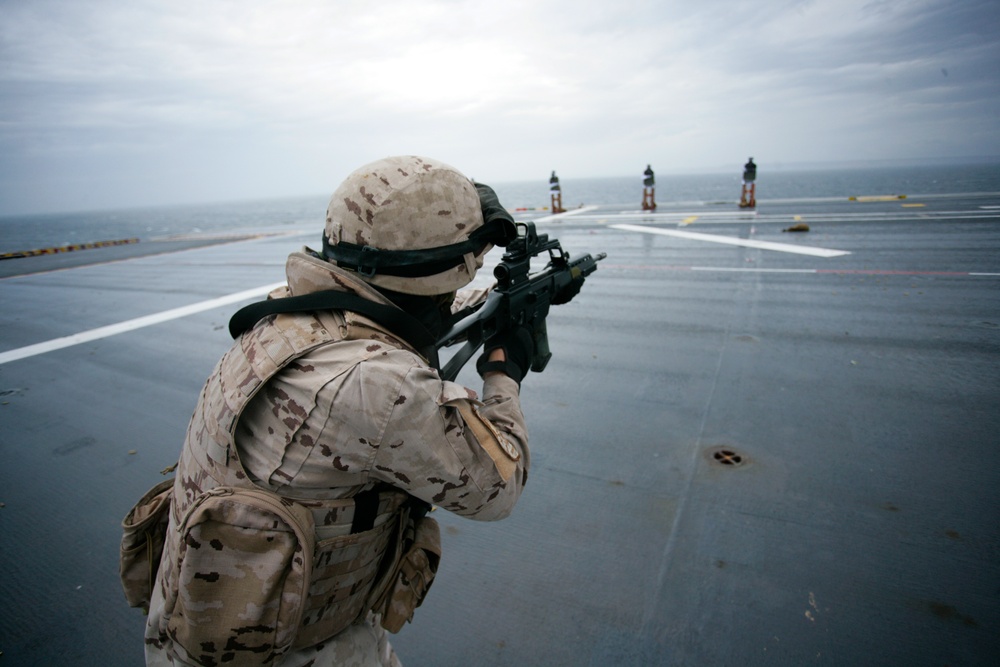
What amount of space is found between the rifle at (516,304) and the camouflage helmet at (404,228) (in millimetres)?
334

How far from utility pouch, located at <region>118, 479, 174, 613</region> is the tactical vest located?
164 mm

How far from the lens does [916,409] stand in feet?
9.59

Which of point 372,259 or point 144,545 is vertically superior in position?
point 372,259

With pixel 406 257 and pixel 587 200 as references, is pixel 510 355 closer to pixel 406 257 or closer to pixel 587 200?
pixel 406 257

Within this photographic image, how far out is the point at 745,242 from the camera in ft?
29.6

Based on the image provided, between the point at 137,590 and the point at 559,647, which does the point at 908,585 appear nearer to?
the point at 559,647

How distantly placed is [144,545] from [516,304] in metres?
1.45

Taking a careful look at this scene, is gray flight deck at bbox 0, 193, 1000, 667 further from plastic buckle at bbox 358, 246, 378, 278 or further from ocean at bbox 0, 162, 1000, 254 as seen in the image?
ocean at bbox 0, 162, 1000, 254

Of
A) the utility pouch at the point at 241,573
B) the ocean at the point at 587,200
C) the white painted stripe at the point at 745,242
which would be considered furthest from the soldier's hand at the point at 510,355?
the ocean at the point at 587,200

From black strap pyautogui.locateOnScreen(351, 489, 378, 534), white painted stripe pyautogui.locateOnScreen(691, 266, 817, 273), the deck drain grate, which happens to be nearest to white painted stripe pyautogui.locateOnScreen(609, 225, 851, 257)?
white painted stripe pyautogui.locateOnScreen(691, 266, 817, 273)

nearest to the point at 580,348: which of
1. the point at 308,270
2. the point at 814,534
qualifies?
the point at 814,534

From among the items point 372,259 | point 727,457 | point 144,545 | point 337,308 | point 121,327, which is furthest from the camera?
point 121,327

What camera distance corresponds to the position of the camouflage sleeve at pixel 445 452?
1.06 meters

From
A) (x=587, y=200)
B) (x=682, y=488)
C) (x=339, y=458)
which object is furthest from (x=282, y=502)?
(x=587, y=200)
